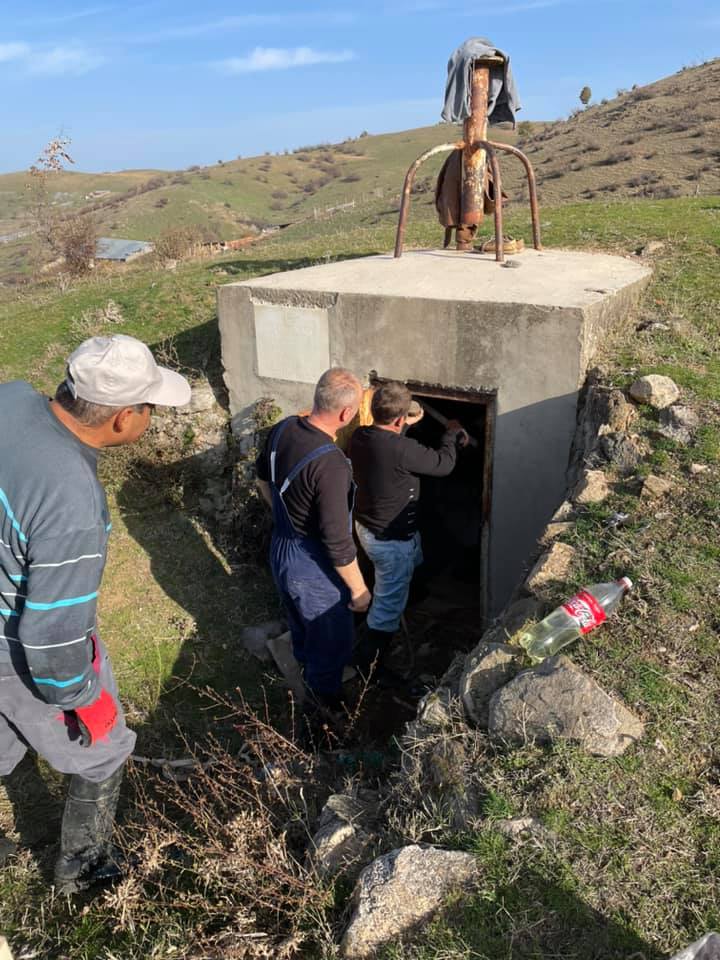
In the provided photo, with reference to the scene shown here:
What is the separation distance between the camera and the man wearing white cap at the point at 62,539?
91.3 inches

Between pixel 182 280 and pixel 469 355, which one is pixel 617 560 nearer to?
pixel 469 355

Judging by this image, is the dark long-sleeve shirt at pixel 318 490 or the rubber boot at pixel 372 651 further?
the rubber boot at pixel 372 651

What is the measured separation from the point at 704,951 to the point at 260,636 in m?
4.19

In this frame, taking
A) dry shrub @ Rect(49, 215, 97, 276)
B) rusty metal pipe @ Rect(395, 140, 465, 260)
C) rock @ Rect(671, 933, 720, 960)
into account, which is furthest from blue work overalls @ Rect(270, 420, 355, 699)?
dry shrub @ Rect(49, 215, 97, 276)

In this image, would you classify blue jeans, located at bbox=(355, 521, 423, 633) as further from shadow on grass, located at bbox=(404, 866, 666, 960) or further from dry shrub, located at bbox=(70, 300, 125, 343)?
dry shrub, located at bbox=(70, 300, 125, 343)

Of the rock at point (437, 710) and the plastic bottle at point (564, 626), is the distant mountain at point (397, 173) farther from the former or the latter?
the rock at point (437, 710)

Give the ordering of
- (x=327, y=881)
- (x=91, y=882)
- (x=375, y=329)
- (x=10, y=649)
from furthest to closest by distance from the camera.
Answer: (x=375, y=329)
(x=91, y=882)
(x=10, y=649)
(x=327, y=881)

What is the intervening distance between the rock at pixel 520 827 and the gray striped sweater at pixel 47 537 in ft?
5.26

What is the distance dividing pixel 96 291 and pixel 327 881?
927 centimetres

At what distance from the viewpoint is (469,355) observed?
4902 mm

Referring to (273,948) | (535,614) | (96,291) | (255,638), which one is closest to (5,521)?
(273,948)

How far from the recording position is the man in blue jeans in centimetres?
432

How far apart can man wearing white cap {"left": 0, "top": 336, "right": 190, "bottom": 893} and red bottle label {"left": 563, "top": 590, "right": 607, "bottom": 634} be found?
6.15 feet

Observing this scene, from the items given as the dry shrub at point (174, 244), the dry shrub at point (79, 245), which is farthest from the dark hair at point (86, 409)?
the dry shrub at point (79, 245)
